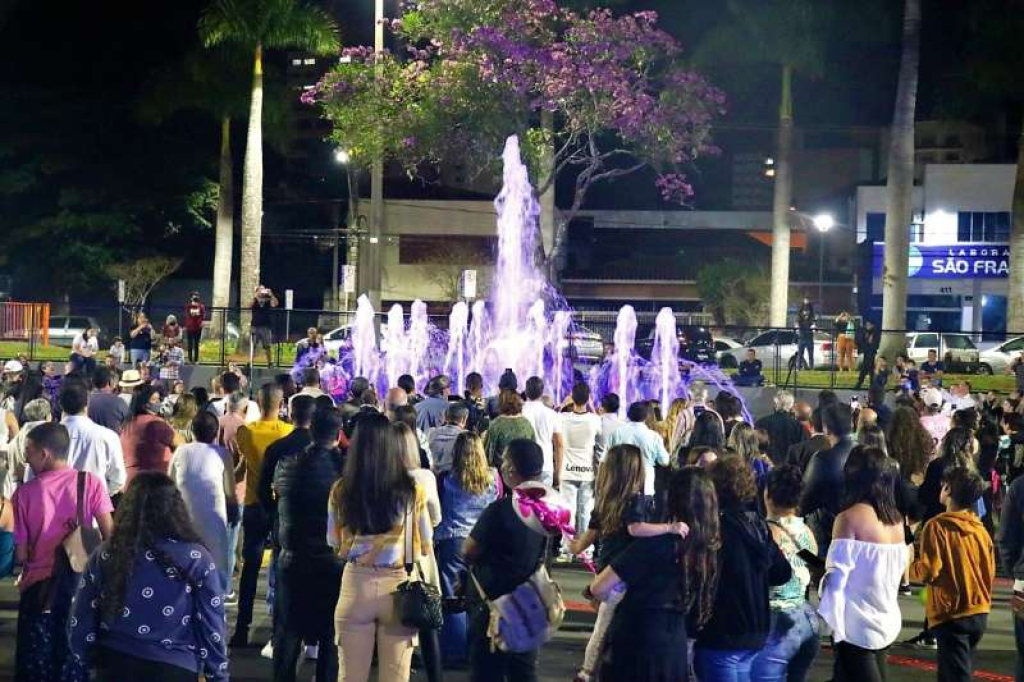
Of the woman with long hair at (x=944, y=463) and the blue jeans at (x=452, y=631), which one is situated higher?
the woman with long hair at (x=944, y=463)

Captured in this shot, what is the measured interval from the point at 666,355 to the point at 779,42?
1324 centimetres

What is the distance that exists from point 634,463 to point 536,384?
267 inches

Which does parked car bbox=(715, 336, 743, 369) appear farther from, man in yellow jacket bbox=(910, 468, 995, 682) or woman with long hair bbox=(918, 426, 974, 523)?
man in yellow jacket bbox=(910, 468, 995, 682)

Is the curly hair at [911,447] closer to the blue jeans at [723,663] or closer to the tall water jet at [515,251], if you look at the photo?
the blue jeans at [723,663]

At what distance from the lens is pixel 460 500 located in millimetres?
9367

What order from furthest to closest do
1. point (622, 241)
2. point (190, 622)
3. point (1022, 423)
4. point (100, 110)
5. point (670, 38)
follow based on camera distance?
point (622, 241) → point (100, 110) → point (670, 38) → point (1022, 423) → point (190, 622)

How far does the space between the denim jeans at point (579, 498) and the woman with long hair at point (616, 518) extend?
730 cm

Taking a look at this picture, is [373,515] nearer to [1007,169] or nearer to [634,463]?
[634,463]

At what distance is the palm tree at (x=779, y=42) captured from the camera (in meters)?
38.4

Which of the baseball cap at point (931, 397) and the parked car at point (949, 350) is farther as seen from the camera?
the parked car at point (949, 350)

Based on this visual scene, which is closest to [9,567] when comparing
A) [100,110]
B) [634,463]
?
[634,463]

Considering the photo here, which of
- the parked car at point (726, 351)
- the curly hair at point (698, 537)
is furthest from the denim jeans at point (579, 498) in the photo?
the parked car at point (726, 351)

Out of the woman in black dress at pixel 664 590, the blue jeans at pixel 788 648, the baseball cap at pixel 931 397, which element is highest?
the baseball cap at pixel 931 397

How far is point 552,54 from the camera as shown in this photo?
1474 inches
